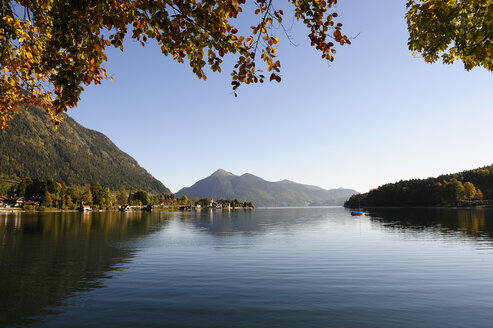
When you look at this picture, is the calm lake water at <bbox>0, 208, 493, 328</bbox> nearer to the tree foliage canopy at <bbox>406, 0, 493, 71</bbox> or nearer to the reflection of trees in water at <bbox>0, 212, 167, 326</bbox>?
the reflection of trees in water at <bbox>0, 212, 167, 326</bbox>

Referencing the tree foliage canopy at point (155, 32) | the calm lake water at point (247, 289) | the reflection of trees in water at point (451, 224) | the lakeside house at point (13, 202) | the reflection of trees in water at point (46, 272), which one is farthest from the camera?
the lakeside house at point (13, 202)

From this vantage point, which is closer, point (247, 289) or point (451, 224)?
point (247, 289)

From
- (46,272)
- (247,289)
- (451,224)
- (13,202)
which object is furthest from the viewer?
(13,202)

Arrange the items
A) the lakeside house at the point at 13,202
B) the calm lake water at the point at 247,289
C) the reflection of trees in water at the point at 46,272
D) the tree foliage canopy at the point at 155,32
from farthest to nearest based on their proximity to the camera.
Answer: the lakeside house at the point at 13,202 < the reflection of trees in water at the point at 46,272 < the calm lake water at the point at 247,289 < the tree foliage canopy at the point at 155,32

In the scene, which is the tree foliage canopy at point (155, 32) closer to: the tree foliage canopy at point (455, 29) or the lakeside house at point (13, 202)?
the tree foliage canopy at point (455, 29)

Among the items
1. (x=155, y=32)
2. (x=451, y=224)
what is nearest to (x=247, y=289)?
(x=155, y=32)

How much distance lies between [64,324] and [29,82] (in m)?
11.1

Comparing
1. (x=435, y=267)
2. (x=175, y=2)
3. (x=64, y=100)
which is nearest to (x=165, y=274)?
(x=64, y=100)

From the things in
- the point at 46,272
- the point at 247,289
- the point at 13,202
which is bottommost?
the point at 13,202

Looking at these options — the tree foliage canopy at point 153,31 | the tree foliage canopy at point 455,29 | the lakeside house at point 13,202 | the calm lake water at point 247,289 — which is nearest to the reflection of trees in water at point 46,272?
the calm lake water at point 247,289

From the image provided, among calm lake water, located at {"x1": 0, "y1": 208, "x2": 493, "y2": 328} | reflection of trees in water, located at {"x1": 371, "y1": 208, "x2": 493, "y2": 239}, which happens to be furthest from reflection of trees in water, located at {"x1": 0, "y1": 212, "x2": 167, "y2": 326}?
reflection of trees in water, located at {"x1": 371, "y1": 208, "x2": 493, "y2": 239}

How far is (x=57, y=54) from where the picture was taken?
25.1 ft

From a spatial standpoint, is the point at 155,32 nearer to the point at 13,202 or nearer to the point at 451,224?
A: the point at 451,224

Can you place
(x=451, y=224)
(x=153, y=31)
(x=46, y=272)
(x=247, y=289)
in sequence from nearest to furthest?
(x=153, y=31) < (x=247, y=289) < (x=46, y=272) < (x=451, y=224)
